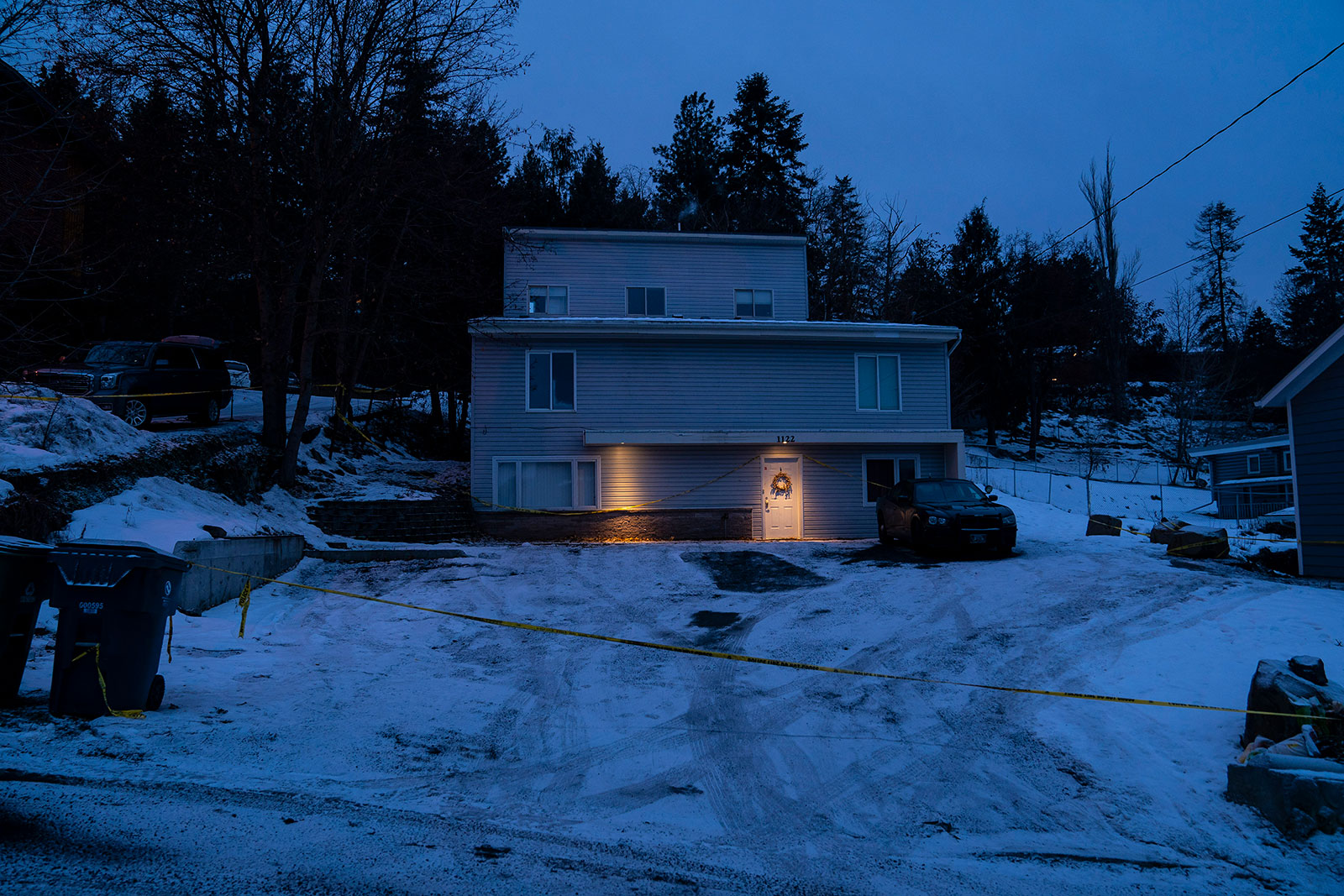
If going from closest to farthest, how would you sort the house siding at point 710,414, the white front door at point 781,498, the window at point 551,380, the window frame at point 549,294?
the house siding at point 710,414 → the window at point 551,380 → the white front door at point 781,498 → the window frame at point 549,294

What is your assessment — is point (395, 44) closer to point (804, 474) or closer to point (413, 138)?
point (413, 138)

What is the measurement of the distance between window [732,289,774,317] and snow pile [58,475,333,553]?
14149 millimetres

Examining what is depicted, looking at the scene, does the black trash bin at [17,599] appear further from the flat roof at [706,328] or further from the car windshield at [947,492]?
the car windshield at [947,492]

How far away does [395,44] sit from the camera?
56.5ft

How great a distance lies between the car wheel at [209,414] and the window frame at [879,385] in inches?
629

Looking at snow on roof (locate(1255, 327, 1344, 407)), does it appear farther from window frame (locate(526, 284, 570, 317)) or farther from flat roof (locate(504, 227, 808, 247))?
window frame (locate(526, 284, 570, 317))

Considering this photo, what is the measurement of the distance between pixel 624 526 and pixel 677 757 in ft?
45.1

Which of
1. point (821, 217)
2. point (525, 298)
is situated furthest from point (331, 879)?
point (821, 217)

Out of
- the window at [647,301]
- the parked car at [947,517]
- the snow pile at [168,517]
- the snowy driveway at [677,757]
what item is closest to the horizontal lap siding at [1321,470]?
the snowy driveway at [677,757]

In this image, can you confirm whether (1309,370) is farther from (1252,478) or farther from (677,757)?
(1252,478)

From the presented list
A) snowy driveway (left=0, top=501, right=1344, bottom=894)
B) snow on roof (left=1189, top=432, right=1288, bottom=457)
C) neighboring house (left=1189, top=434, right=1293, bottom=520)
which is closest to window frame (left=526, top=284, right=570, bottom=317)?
snowy driveway (left=0, top=501, right=1344, bottom=894)

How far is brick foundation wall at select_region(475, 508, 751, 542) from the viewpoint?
18781 mm

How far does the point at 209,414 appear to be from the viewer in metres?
18.6

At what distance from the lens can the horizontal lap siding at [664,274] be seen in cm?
2355
